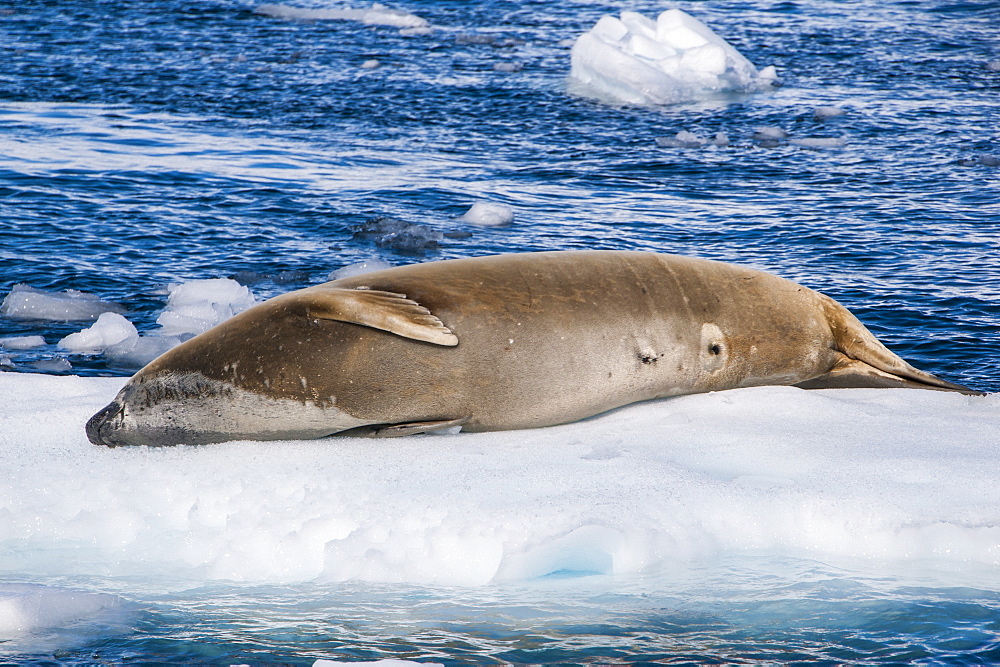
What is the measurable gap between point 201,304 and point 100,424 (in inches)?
97.0

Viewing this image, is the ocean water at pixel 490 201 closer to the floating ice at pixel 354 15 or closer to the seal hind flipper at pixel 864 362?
the floating ice at pixel 354 15

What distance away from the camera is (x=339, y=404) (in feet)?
13.8

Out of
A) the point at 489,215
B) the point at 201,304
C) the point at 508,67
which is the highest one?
the point at 508,67

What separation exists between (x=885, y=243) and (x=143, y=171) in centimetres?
620

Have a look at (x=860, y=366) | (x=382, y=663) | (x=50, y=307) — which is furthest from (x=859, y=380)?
(x=50, y=307)

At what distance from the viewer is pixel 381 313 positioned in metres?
4.10

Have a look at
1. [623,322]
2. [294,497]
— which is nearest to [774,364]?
[623,322]

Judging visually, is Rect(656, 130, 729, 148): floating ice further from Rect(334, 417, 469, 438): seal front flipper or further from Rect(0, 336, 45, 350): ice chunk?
Rect(334, 417, 469, 438): seal front flipper

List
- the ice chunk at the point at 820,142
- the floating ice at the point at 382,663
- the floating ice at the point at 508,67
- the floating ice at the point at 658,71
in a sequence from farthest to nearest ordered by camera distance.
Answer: the floating ice at the point at 508,67 < the floating ice at the point at 658,71 < the ice chunk at the point at 820,142 < the floating ice at the point at 382,663

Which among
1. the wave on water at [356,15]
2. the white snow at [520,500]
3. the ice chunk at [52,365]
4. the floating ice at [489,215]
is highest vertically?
the wave on water at [356,15]

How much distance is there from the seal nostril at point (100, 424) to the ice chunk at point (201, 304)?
83.5 inches

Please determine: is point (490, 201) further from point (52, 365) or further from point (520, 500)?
point (520, 500)

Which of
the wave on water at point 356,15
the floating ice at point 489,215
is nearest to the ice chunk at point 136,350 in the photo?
the floating ice at point 489,215

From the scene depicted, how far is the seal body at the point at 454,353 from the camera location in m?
4.19
